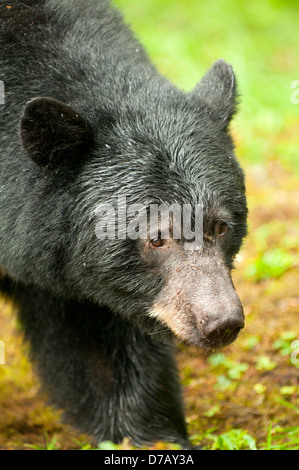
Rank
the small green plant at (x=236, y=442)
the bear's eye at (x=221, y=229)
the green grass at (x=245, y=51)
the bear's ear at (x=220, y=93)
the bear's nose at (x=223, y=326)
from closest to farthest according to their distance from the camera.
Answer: the bear's nose at (x=223, y=326), the bear's eye at (x=221, y=229), the bear's ear at (x=220, y=93), the small green plant at (x=236, y=442), the green grass at (x=245, y=51)

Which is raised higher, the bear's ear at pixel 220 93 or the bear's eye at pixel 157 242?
the bear's ear at pixel 220 93

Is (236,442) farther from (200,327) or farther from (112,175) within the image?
(112,175)

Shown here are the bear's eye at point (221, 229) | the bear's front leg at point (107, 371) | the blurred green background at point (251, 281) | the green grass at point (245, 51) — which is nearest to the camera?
the bear's eye at point (221, 229)

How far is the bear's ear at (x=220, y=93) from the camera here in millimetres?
4957

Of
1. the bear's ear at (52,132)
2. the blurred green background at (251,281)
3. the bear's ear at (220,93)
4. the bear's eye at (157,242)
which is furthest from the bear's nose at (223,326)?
the bear's ear at (220,93)

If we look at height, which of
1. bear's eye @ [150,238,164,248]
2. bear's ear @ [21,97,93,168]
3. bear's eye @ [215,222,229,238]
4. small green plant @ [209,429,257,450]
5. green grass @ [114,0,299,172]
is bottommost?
small green plant @ [209,429,257,450]

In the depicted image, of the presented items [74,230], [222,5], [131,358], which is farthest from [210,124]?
[222,5]

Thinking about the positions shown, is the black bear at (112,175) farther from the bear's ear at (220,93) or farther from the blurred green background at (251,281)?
the blurred green background at (251,281)

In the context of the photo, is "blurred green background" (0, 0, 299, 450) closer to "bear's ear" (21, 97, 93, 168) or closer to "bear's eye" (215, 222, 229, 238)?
"bear's eye" (215, 222, 229, 238)

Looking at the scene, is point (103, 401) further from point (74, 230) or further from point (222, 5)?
point (222, 5)

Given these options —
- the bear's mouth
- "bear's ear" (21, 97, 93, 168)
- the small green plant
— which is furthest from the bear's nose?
"bear's ear" (21, 97, 93, 168)

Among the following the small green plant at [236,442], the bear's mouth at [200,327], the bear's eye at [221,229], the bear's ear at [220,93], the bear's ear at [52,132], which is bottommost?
the small green plant at [236,442]

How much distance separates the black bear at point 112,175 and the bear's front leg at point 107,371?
0.73 feet

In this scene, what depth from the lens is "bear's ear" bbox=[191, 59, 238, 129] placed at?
16.3 ft
